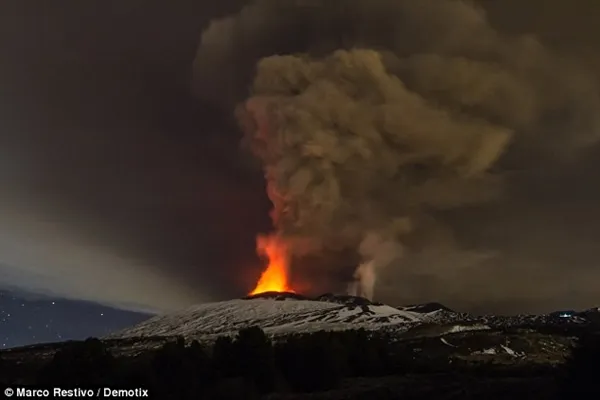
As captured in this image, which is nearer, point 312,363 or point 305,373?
point 305,373

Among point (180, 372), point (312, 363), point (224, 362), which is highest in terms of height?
point (224, 362)

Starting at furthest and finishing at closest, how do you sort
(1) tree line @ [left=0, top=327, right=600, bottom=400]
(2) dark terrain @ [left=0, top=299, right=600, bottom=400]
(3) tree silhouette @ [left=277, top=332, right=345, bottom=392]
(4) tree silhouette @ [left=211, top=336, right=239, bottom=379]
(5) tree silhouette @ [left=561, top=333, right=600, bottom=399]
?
(4) tree silhouette @ [left=211, top=336, right=239, bottom=379], (3) tree silhouette @ [left=277, top=332, right=345, bottom=392], (2) dark terrain @ [left=0, top=299, right=600, bottom=400], (1) tree line @ [left=0, top=327, right=600, bottom=400], (5) tree silhouette @ [left=561, top=333, right=600, bottom=399]

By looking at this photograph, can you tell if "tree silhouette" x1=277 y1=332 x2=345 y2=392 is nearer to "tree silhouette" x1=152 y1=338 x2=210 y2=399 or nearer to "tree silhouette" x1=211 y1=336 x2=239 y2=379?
"tree silhouette" x1=211 y1=336 x2=239 y2=379

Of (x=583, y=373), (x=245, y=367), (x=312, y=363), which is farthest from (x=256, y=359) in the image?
(x=583, y=373)

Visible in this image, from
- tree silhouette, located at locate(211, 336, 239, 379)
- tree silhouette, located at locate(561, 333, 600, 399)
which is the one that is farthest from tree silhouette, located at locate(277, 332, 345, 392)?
tree silhouette, located at locate(561, 333, 600, 399)

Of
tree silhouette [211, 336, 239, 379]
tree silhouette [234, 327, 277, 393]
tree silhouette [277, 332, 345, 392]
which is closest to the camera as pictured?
tree silhouette [234, 327, 277, 393]

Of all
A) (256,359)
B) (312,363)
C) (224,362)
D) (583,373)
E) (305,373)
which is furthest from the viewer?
(312,363)

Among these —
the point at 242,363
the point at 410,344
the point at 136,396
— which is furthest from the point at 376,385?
the point at 410,344

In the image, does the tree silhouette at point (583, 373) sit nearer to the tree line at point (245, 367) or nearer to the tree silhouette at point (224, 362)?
the tree line at point (245, 367)

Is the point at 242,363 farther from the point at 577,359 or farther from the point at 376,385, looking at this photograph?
the point at 577,359

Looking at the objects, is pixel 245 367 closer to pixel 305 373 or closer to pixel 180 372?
pixel 305 373

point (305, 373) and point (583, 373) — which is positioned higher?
point (305, 373)

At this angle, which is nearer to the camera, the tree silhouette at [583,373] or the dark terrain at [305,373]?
the tree silhouette at [583,373]

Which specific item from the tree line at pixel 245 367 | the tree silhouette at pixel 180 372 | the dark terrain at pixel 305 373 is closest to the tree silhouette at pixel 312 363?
the tree line at pixel 245 367
